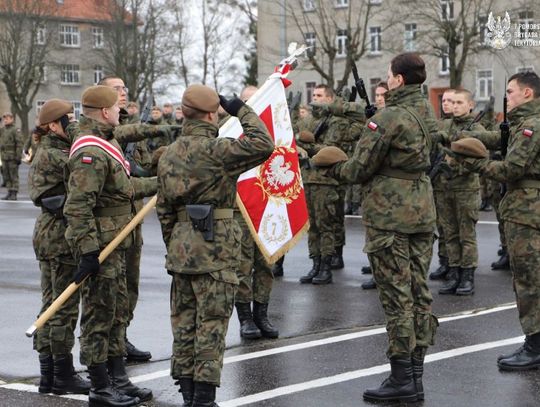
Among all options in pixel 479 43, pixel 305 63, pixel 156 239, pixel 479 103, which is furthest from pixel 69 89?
pixel 156 239

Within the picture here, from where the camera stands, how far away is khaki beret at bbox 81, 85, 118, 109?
719 cm

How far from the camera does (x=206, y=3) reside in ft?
223

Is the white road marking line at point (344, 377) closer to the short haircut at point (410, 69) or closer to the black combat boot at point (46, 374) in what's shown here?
the black combat boot at point (46, 374)

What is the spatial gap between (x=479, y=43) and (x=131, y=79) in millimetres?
22700

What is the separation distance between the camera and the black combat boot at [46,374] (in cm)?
759

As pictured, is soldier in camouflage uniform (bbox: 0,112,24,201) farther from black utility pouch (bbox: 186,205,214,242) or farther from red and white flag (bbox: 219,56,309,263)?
black utility pouch (bbox: 186,205,214,242)

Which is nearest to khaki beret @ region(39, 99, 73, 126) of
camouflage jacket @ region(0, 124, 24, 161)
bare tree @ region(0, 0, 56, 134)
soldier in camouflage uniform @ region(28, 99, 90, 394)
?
soldier in camouflage uniform @ region(28, 99, 90, 394)

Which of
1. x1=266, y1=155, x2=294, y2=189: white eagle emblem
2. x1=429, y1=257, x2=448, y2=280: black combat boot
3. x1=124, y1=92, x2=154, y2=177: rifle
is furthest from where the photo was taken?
x1=429, y1=257, x2=448, y2=280: black combat boot

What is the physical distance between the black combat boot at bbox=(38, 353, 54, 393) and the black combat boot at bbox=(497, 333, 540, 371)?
3351 millimetres

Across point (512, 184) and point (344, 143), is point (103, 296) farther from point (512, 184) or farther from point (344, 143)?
point (344, 143)

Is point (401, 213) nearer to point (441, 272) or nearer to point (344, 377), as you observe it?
point (344, 377)

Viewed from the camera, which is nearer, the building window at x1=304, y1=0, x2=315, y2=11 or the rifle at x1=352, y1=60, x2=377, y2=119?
the rifle at x1=352, y1=60, x2=377, y2=119

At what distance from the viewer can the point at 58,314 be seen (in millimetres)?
7598

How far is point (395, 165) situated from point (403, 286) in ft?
2.70
